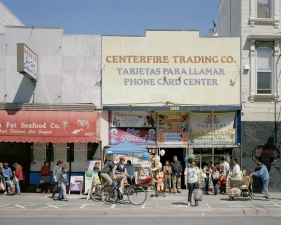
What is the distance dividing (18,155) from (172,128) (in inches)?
308

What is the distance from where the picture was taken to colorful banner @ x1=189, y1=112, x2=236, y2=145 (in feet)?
66.8

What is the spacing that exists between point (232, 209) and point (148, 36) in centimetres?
981

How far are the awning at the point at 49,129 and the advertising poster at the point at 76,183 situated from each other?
6.31 ft

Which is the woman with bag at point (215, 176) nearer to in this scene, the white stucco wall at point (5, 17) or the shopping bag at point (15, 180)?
A: the shopping bag at point (15, 180)

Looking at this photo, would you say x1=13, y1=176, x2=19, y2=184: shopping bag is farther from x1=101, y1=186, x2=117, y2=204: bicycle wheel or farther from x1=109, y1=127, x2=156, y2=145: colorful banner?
x1=101, y1=186, x2=117, y2=204: bicycle wheel

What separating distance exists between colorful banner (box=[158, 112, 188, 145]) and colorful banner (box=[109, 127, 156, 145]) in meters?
0.45

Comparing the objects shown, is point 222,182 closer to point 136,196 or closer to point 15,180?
point 136,196

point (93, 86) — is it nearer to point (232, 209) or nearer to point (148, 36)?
point (148, 36)

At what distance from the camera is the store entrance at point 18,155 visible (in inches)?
796

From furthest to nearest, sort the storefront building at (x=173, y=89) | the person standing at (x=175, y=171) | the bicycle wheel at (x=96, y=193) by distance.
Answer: the storefront building at (x=173, y=89), the person standing at (x=175, y=171), the bicycle wheel at (x=96, y=193)

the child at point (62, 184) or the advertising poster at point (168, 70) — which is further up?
the advertising poster at point (168, 70)

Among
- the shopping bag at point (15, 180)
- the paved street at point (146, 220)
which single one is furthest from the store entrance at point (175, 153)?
the paved street at point (146, 220)

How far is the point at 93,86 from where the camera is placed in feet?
66.1

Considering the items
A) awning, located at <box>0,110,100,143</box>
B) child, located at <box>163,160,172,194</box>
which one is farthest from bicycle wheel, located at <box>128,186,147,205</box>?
awning, located at <box>0,110,100,143</box>
